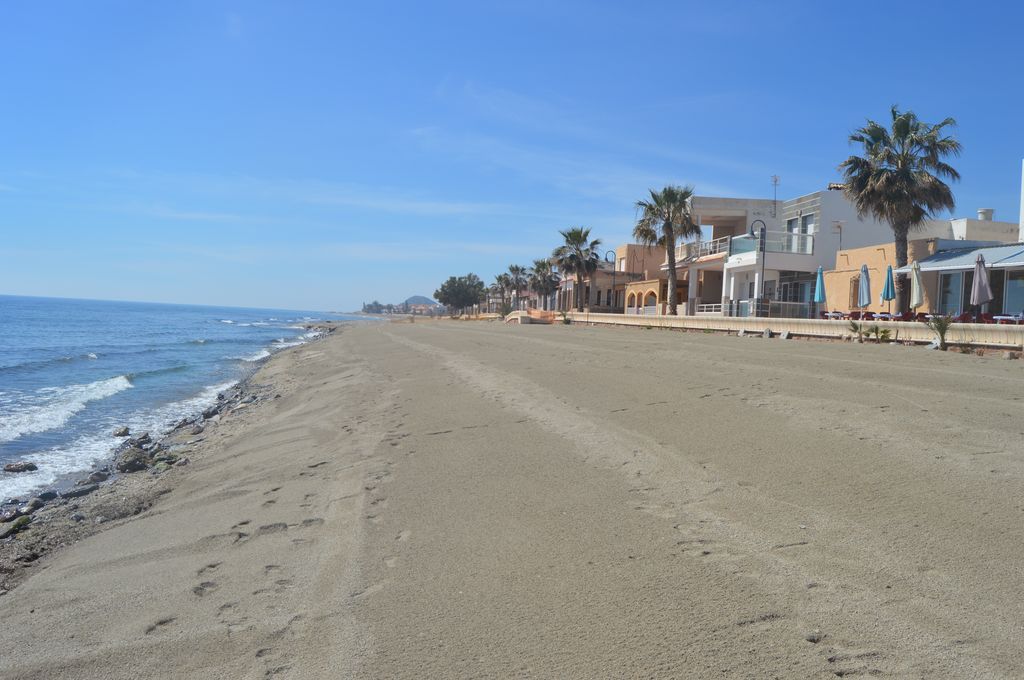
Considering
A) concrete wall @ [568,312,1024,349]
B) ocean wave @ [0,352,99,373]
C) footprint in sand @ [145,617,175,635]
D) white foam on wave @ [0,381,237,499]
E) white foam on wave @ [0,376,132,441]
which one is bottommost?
white foam on wave @ [0,381,237,499]

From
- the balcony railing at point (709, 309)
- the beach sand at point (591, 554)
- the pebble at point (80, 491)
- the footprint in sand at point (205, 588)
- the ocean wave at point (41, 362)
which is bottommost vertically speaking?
the pebble at point (80, 491)

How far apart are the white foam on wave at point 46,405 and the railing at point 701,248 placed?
2688cm

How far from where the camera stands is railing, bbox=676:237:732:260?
1382 inches

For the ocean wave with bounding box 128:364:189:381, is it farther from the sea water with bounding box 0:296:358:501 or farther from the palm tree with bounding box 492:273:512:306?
the palm tree with bounding box 492:273:512:306

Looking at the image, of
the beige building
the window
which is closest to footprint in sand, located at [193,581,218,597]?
the window

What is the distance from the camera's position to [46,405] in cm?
1669

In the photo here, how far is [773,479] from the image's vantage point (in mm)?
5434

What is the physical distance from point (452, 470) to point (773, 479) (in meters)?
2.88

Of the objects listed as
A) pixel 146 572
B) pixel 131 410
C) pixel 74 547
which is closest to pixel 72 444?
pixel 131 410

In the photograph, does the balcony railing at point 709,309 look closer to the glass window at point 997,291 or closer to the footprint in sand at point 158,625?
the glass window at point 997,291

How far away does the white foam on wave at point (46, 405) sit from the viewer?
13664 mm

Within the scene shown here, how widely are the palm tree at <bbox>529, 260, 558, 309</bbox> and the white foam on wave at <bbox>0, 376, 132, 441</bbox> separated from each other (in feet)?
188

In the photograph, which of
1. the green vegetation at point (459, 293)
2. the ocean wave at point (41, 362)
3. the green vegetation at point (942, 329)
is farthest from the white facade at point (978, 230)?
the green vegetation at point (459, 293)

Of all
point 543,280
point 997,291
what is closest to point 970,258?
point 997,291
